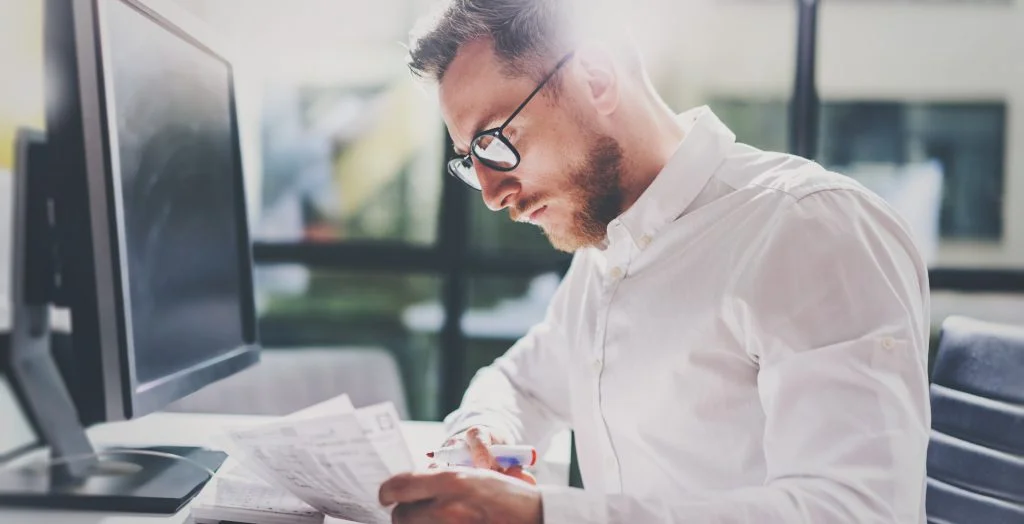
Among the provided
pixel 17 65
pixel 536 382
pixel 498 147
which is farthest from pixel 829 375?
pixel 17 65

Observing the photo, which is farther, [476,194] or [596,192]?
[476,194]

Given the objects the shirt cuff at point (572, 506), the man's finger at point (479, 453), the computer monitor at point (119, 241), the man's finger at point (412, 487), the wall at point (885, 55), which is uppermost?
the wall at point (885, 55)

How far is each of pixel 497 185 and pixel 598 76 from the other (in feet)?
0.67

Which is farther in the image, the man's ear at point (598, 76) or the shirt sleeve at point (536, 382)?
the shirt sleeve at point (536, 382)

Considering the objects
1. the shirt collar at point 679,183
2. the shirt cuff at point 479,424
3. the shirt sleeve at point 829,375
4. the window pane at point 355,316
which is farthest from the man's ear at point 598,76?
the window pane at point 355,316

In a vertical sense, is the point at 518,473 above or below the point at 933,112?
below

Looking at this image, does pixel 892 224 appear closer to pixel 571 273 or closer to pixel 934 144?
pixel 571 273

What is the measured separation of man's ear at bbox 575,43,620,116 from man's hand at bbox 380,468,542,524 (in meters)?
0.57

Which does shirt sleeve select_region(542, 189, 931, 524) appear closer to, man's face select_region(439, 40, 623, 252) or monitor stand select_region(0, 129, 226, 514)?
man's face select_region(439, 40, 623, 252)

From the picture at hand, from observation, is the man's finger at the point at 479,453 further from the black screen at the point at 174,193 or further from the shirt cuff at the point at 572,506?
the black screen at the point at 174,193

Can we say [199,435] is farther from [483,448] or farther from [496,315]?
[496,315]

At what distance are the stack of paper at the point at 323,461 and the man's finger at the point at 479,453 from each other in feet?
0.69

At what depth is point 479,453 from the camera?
0.94 meters

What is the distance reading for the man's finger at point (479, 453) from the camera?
2.99ft
